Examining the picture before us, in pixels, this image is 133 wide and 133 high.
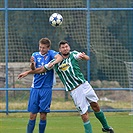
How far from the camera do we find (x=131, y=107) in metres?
17.0

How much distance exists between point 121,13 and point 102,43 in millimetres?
1069

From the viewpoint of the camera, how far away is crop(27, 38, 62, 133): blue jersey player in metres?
10.7

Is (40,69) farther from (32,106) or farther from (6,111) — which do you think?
(6,111)

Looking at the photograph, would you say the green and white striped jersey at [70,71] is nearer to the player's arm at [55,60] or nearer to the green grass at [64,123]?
the player's arm at [55,60]

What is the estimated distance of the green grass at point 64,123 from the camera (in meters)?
12.3

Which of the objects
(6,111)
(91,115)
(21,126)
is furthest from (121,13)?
(21,126)

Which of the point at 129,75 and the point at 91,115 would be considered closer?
the point at 91,115

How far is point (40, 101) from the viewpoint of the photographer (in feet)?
35.4

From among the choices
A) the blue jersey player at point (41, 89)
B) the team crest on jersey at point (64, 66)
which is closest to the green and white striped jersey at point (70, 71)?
the team crest on jersey at point (64, 66)

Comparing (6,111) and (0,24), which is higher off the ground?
(0,24)

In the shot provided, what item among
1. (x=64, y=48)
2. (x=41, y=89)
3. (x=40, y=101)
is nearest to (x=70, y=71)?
(x=64, y=48)

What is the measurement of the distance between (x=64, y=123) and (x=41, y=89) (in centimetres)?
327

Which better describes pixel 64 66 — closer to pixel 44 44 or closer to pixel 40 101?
pixel 44 44

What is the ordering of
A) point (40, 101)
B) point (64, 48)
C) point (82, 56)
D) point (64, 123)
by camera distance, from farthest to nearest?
point (64, 123) < point (40, 101) < point (64, 48) < point (82, 56)
